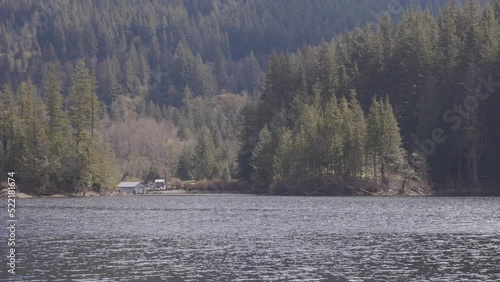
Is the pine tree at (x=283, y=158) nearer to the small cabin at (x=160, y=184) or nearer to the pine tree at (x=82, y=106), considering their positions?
the pine tree at (x=82, y=106)

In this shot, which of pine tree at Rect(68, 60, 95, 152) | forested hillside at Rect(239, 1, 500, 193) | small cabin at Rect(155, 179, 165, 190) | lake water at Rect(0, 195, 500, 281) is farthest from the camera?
small cabin at Rect(155, 179, 165, 190)

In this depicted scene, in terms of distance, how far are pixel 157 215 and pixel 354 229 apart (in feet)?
88.9

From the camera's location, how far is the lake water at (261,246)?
136ft

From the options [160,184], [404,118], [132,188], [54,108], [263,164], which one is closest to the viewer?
[54,108]

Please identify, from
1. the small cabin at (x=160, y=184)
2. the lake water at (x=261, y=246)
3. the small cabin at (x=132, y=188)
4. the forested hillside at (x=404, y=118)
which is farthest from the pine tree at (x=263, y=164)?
A: the lake water at (x=261, y=246)

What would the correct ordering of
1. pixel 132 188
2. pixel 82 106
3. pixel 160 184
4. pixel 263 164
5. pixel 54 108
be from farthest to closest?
pixel 160 184
pixel 132 188
pixel 263 164
pixel 82 106
pixel 54 108

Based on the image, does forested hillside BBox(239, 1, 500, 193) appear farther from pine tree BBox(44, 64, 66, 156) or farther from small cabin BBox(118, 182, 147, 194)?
pine tree BBox(44, 64, 66, 156)

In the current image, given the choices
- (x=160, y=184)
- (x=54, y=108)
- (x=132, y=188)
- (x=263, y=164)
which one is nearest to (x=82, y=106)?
(x=54, y=108)

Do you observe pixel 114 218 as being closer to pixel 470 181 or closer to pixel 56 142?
pixel 56 142

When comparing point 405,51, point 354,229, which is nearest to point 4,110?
point 405,51

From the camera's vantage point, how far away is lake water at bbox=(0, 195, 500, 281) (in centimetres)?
4147

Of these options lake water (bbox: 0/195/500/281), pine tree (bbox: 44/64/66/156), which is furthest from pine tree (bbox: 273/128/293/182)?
lake water (bbox: 0/195/500/281)

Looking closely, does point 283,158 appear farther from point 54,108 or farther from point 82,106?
point 54,108

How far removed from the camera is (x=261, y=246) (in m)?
53.2
